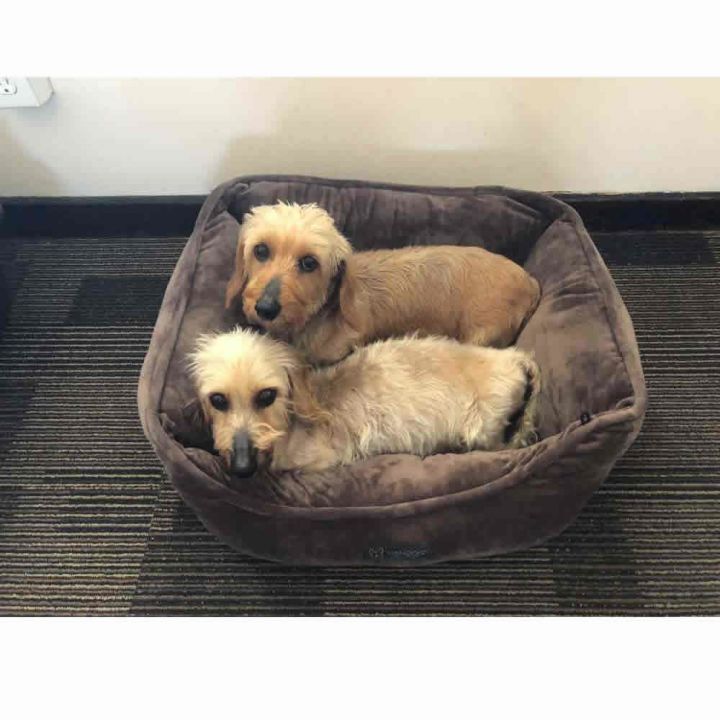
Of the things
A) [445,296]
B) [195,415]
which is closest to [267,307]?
[195,415]

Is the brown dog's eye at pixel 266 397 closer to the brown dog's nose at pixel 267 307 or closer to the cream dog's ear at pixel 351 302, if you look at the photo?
the brown dog's nose at pixel 267 307

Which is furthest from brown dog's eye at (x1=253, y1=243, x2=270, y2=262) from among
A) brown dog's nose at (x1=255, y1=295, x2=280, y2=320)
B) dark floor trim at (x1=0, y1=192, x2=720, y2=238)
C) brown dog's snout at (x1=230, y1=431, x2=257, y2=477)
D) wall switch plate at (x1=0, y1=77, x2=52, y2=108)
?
wall switch plate at (x1=0, y1=77, x2=52, y2=108)

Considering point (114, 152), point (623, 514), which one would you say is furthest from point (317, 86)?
point (623, 514)

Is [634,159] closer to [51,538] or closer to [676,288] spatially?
[676,288]

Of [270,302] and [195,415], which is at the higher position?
[270,302]

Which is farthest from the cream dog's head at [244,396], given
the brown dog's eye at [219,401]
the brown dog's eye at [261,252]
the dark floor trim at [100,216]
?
the dark floor trim at [100,216]

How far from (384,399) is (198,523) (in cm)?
72

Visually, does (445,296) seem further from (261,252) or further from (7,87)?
(7,87)

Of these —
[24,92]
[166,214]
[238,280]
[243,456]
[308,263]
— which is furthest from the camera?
[166,214]

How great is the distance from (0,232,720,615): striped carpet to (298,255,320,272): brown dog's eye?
850 mm

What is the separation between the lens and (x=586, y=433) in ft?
5.57

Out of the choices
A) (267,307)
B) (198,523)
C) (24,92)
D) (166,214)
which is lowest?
(198,523)

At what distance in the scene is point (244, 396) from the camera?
1.71m

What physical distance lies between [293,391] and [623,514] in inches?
42.7
